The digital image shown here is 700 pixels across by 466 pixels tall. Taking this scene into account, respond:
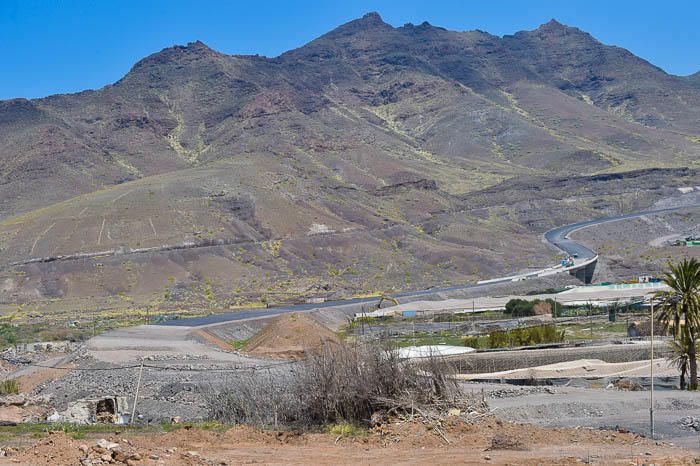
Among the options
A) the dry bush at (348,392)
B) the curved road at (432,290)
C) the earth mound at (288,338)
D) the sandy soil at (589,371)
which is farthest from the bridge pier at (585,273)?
the dry bush at (348,392)

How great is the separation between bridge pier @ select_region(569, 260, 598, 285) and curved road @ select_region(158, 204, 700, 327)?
7.82 meters

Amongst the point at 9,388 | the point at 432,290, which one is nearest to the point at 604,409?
the point at 9,388

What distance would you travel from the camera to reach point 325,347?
2903cm

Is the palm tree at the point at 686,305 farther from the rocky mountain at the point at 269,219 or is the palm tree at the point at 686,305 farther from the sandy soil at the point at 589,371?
the rocky mountain at the point at 269,219

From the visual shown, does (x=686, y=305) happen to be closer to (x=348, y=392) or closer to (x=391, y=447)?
(x=348, y=392)

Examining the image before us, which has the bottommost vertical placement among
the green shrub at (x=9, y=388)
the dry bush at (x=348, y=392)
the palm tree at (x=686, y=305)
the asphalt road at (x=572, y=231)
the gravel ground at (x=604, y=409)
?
the gravel ground at (x=604, y=409)

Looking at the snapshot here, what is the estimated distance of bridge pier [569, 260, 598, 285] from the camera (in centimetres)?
10775

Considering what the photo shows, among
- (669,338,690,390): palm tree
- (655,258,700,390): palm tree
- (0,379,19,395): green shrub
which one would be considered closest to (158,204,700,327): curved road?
(0,379,19,395): green shrub

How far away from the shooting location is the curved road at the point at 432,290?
7575 centimetres

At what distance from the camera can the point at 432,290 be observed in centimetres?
10106

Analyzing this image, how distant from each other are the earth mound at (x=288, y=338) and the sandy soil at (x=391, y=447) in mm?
27651

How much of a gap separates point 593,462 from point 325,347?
10.2 m

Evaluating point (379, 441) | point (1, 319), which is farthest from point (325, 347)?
point (1, 319)

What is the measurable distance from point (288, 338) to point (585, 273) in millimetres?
60896
